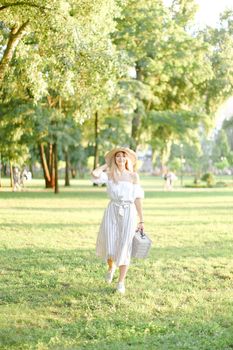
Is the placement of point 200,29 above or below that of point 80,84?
above

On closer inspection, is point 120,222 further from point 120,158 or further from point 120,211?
point 120,158

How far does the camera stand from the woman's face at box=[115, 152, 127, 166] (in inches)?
303

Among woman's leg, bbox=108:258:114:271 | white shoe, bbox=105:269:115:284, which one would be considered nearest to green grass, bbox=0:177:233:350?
white shoe, bbox=105:269:115:284

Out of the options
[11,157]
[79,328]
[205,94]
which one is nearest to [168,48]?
[205,94]

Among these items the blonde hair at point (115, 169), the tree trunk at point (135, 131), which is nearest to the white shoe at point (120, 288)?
the blonde hair at point (115, 169)

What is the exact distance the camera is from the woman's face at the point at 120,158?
7.69 metres

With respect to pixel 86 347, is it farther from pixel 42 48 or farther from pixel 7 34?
pixel 7 34

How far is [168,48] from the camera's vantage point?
103 feet

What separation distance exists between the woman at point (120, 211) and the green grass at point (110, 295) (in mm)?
485

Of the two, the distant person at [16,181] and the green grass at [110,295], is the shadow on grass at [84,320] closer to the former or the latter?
the green grass at [110,295]

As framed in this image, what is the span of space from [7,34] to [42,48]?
8.87 ft

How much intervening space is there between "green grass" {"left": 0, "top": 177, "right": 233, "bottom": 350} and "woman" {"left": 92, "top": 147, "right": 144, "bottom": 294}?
0.49 metres

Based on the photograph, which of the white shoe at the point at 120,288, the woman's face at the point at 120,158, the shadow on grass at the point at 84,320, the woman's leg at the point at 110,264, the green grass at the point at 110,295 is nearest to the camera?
the shadow on grass at the point at 84,320

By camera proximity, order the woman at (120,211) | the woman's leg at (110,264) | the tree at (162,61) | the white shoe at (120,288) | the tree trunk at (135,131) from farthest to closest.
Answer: the tree trunk at (135,131) → the tree at (162,61) → the woman's leg at (110,264) → the woman at (120,211) → the white shoe at (120,288)
